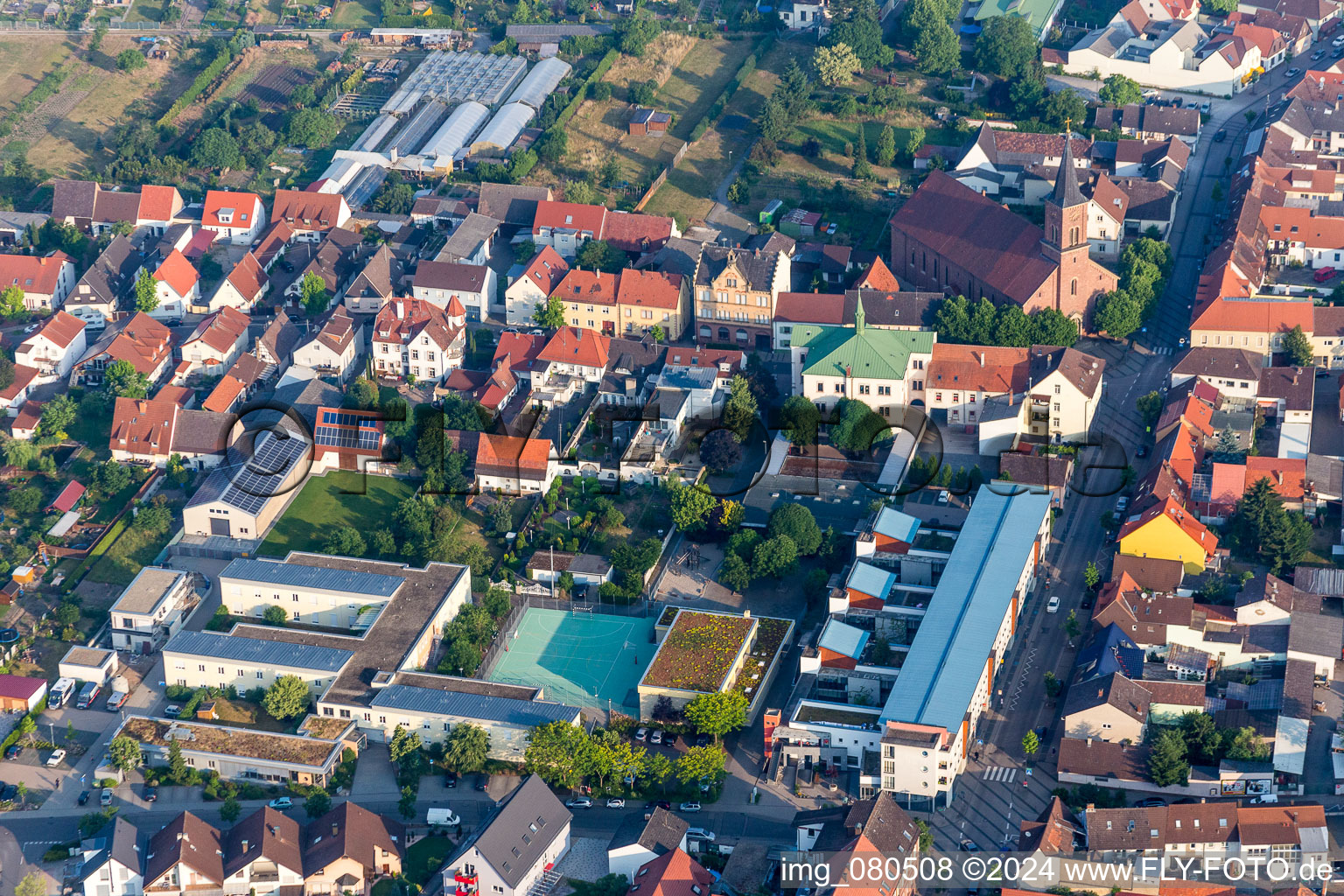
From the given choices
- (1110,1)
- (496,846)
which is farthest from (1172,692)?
(1110,1)

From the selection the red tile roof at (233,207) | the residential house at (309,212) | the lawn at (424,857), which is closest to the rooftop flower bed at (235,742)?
the lawn at (424,857)

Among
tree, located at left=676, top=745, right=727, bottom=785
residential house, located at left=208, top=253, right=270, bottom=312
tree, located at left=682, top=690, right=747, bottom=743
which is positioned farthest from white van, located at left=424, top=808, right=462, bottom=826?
residential house, located at left=208, top=253, right=270, bottom=312

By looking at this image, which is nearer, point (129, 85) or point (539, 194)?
point (539, 194)

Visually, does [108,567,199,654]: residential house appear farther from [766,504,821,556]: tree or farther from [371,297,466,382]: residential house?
[766,504,821,556]: tree

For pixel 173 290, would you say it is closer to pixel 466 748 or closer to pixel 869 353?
pixel 869 353

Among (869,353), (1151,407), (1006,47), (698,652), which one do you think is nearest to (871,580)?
(698,652)

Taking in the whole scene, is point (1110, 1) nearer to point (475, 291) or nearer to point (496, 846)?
point (475, 291)
